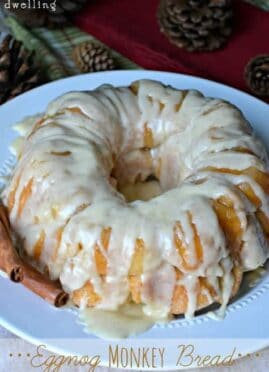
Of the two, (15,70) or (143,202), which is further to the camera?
(15,70)

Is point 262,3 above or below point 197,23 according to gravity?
below

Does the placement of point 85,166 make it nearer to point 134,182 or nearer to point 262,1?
point 134,182

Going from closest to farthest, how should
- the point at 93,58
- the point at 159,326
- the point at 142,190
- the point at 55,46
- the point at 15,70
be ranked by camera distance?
the point at 159,326
the point at 142,190
the point at 15,70
the point at 93,58
the point at 55,46

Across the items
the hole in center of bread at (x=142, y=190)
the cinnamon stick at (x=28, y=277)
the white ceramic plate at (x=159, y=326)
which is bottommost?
the white ceramic plate at (x=159, y=326)

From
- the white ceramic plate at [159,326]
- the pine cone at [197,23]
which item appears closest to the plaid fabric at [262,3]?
the pine cone at [197,23]

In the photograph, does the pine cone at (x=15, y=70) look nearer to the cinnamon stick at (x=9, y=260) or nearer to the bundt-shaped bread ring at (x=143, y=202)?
the bundt-shaped bread ring at (x=143, y=202)

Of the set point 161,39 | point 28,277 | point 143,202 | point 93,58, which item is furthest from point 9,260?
point 161,39

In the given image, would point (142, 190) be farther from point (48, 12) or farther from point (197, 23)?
point (48, 12)
